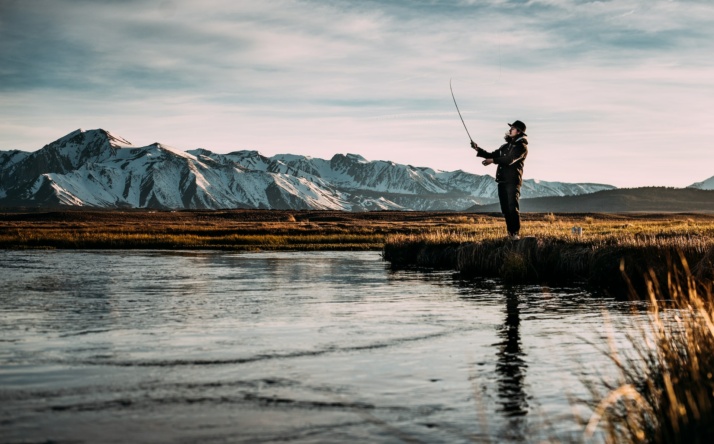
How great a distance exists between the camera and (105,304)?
19.5 metres

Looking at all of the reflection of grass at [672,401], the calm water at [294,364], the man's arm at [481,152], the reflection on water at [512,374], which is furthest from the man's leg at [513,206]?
the reflection of grass at [672,401]

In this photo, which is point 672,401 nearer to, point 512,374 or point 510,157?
point 512,374

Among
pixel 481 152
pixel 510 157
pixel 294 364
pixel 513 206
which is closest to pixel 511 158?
pixel 510 157

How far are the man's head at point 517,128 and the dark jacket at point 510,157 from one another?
16cm

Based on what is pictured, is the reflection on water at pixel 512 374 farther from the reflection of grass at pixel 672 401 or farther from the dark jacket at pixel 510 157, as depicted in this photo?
the dark jacket at pixel 510 157

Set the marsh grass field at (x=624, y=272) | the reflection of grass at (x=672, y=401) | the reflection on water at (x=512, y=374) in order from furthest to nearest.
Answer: the reflection on water at (x=512, y=374), the marsh grass field at (x=624, y=272), the reflection of grass at (x=672, y=401)

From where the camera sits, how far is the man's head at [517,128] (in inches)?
1022

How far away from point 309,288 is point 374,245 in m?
41.8

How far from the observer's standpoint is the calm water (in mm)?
8352

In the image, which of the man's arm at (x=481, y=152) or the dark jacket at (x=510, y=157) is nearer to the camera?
the man's arm at (x=481, y=152)

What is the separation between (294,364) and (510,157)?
1584 centimetres

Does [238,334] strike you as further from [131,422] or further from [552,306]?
[552,306]

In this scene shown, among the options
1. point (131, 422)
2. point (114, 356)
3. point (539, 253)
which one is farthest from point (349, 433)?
point (539, 253)

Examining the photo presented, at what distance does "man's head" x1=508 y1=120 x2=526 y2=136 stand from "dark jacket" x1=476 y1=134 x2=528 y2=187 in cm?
16
